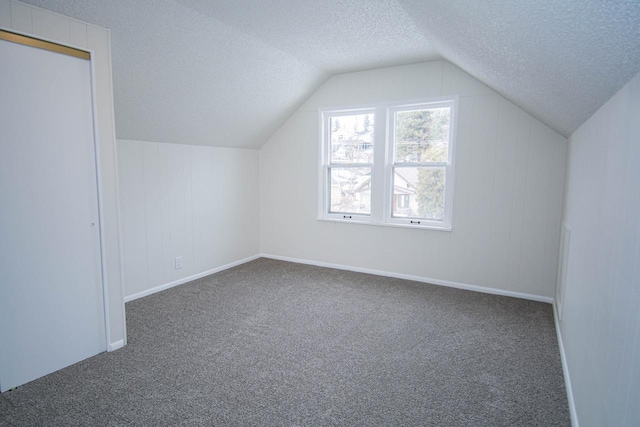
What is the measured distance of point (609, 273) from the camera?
1.43m

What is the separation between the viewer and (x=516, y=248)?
12.3 feet

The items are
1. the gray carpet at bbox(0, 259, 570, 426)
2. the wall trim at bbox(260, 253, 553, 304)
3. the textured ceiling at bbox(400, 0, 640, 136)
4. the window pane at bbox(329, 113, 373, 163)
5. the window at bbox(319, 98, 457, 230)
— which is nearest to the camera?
the textured ceiling at bbox(400, 0, 640, 136)

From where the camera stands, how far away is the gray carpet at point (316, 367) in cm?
201

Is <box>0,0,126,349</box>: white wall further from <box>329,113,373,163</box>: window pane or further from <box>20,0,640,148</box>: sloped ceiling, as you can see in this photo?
<box>329,113,373,163</box>: window pane

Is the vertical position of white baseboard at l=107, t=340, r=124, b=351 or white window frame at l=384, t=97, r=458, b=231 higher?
white window frame at l=384, t=97, r=458, b=231

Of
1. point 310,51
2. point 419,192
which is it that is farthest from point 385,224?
point 310,51

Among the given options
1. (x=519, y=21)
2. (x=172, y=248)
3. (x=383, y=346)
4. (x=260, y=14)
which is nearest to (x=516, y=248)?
(x=383, y=346)

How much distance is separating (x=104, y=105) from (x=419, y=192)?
10.7ft

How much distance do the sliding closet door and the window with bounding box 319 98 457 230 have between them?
2.95m

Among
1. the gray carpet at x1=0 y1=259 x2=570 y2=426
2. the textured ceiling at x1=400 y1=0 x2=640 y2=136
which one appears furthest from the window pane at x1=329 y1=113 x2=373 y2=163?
the textured ceiling at x1=400 y1=0 x2=640 y2=136

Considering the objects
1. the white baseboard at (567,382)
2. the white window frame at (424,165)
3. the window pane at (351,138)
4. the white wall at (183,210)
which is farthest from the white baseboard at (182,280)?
the white baseboard at (567,382)

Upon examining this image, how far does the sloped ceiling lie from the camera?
44.7 inches

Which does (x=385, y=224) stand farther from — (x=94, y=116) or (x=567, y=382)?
(x=94, y=116)

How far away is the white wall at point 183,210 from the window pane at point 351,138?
4.07 feet
